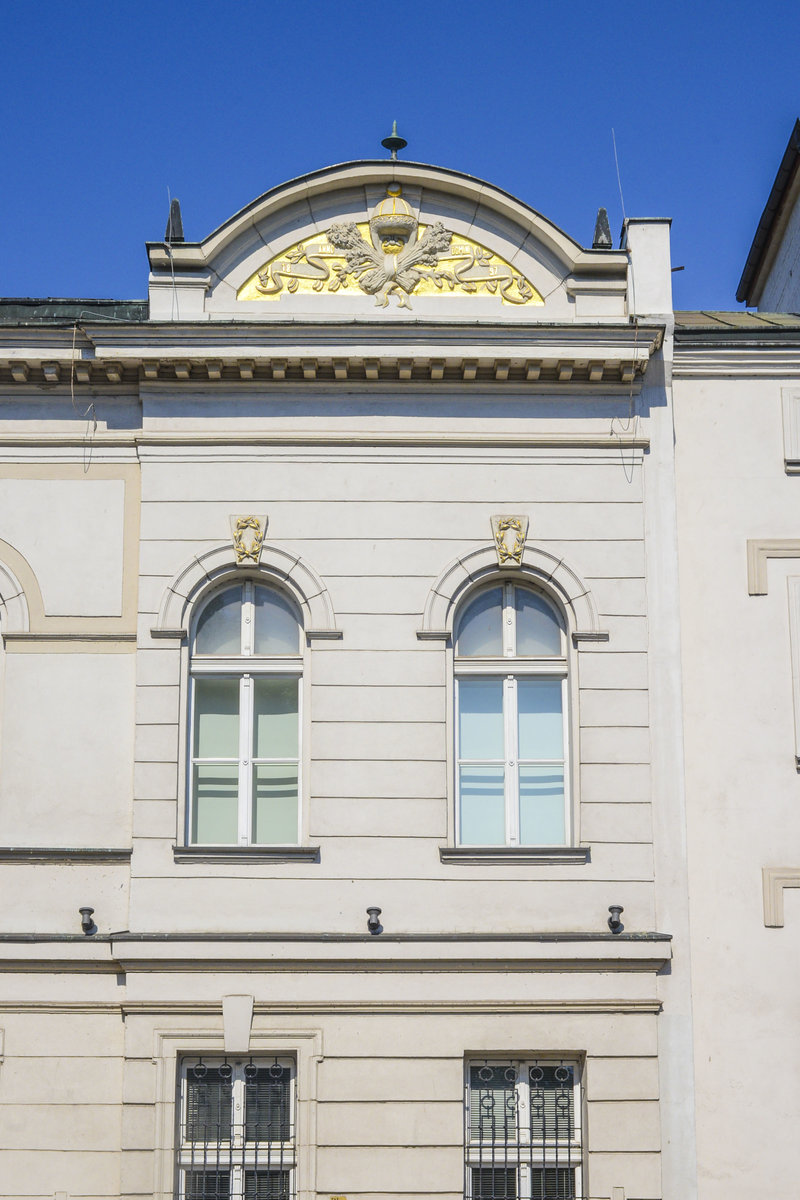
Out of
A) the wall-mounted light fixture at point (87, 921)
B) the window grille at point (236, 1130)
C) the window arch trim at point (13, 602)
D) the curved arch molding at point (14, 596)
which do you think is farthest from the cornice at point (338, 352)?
the window grille at point (236, 1130)

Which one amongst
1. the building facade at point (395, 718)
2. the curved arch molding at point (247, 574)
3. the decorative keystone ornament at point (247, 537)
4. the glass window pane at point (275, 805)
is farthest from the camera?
the decorative keystone ornament at point (247, 537)

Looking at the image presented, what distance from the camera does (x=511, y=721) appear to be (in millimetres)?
14617

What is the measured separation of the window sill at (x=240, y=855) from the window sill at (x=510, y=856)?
4.09 feet

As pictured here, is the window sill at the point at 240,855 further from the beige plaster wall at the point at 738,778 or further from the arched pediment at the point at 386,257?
the arched pediment at the point at 386,257

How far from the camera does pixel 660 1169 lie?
13453mm

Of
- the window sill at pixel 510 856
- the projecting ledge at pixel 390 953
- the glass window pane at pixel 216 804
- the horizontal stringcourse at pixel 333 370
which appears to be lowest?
the projecting ledge at pixel 390 953

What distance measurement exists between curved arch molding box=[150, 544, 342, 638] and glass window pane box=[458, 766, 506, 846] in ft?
6.10

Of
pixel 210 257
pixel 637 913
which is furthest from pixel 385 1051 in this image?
pixel 210 257

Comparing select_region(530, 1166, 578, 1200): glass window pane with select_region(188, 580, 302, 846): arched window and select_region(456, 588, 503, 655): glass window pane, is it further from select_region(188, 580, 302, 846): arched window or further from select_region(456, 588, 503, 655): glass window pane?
select_region(456, 588, 503, 655): glass window pane

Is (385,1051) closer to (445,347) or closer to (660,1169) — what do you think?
(660,1169)

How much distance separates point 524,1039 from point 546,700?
3.11 meters

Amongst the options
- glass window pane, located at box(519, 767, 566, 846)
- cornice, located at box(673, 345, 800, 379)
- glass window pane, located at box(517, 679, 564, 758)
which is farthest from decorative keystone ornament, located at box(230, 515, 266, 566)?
cornice, located at box(673, 345, 800, 379)

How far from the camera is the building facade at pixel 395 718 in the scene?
A: 1367 cm

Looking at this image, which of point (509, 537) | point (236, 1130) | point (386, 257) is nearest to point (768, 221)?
point (386, 257)
